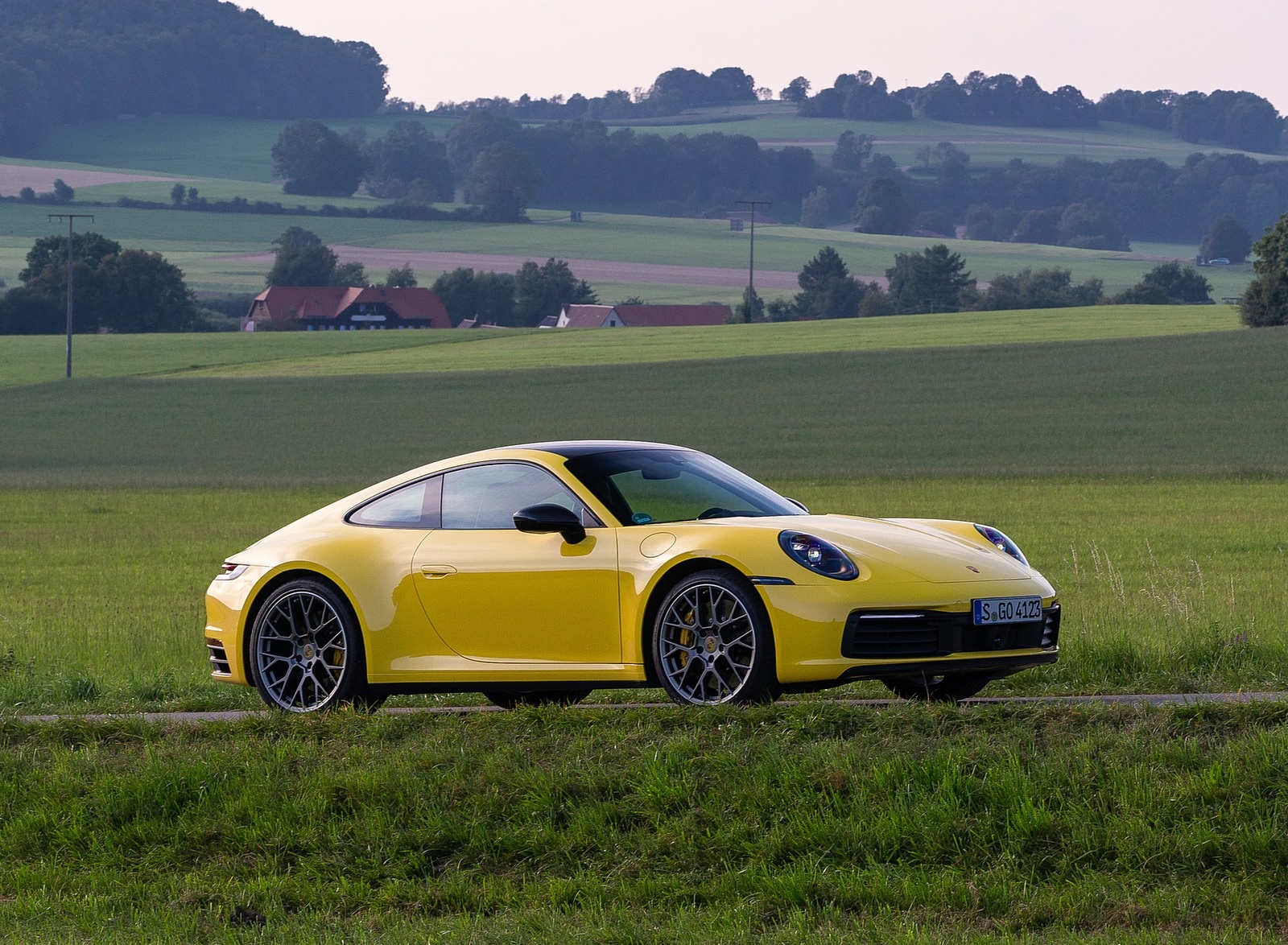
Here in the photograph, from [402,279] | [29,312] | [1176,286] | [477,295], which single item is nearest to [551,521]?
[29,312]

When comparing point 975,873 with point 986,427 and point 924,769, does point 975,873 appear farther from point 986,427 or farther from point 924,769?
point 986,427

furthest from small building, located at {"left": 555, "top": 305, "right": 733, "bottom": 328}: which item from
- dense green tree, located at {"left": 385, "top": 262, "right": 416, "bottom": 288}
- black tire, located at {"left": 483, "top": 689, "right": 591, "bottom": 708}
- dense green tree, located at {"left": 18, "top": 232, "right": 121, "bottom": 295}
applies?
black tire, located at {"left": 483, "top": 689, "right": 591, "bottom": 708}

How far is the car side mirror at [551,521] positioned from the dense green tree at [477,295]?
118 m

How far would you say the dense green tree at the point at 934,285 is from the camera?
122188 mm

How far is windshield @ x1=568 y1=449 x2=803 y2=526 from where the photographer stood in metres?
9.20

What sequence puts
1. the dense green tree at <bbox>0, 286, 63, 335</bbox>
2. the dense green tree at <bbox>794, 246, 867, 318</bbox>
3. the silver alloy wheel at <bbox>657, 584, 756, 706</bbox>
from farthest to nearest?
the dense green tree at <bbox>794, 246, 867, 318</bbox> < the dense green tree at <bbox>0, 286, 63, 335</bbox> < the silver alloy wheel at <bbox>657, 584, 756, 706</bbox>

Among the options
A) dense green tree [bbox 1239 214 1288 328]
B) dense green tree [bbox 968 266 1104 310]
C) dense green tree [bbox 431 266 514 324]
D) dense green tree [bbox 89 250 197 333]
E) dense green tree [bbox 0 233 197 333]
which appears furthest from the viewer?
dense green tree [bbox 431 266 514 324]

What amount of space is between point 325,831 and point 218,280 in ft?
423

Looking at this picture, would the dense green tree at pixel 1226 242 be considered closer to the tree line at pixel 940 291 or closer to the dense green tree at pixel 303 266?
the tree line at pixel 940 291

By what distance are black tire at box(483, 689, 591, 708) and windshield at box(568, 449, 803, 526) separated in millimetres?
944

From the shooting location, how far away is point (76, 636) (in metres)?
15.5

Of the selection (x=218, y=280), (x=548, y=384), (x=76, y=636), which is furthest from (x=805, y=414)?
(x=218, y=280)

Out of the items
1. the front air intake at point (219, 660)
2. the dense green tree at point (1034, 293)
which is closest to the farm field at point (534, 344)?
the dense green tree at point (1034, 293)

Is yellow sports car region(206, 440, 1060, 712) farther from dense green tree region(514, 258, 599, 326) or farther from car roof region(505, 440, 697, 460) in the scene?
dense green tree region(514, 258, 599, 326)
